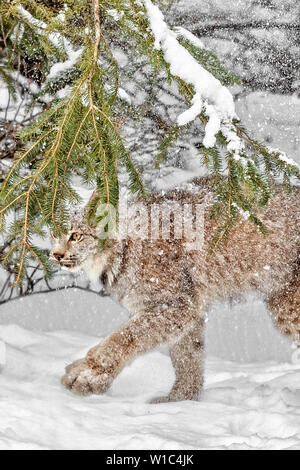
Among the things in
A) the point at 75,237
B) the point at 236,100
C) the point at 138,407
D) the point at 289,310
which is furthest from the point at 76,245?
the point at 236,100

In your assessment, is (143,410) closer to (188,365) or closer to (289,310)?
(188,365)

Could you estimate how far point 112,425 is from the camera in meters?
3.21

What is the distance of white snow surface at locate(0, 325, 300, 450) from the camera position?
9.57ft

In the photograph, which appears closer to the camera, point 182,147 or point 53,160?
point 53,160

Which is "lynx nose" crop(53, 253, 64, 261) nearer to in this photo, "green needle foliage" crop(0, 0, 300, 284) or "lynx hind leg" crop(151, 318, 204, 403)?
"green needle foliage" crop(0, 0, 300, 284)

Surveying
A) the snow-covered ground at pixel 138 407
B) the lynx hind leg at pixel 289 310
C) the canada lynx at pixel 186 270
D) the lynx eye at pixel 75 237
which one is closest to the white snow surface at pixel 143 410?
the snow-covered ground at pixel 138 407

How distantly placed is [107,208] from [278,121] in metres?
4.27

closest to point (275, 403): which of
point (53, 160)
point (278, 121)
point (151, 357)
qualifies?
point (151, 357)

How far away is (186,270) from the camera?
153 inches

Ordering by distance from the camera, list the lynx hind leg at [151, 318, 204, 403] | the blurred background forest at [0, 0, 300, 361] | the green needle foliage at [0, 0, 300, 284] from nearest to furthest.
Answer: the green needle foliage at [0, 0, 300, 284]
the lynx hind leg at [151, 318, 204, 403]
the blurred background forest at [0, 0, 300, 361]

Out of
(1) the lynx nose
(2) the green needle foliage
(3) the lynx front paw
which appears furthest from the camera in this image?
(1) the lynx nose

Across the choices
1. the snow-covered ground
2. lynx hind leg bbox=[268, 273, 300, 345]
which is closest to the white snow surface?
the snow-covered ground

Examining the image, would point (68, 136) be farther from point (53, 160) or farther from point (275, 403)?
point (275, 403)

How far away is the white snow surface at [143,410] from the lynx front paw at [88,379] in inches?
3.4
